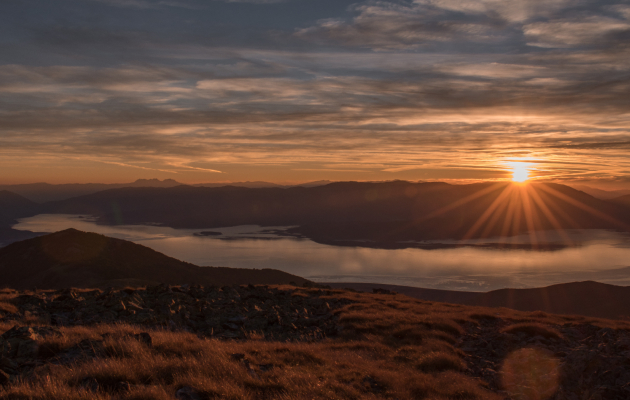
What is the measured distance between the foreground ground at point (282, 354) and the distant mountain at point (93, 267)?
60.2 meters

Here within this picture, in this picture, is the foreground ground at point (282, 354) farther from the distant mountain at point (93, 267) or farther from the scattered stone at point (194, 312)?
the distant mountain at point (93, 267)

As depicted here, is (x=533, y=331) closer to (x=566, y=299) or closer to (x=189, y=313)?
(x=189, y=313)

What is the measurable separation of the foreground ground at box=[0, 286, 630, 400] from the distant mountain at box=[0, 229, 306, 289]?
2369 inches

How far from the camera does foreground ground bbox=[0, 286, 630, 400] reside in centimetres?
635

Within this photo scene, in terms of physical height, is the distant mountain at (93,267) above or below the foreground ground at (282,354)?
below

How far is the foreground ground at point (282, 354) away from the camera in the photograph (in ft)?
20.8

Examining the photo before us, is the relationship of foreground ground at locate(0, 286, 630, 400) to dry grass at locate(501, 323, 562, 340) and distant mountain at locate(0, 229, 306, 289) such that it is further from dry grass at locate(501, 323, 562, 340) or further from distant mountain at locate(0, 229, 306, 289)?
distant mountain at locate(0, 229, 306, 289)

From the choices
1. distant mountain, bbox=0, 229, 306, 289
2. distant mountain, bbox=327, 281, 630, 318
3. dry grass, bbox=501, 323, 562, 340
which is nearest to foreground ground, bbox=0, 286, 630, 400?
dry grass, bbox=501, 323, 562, 340

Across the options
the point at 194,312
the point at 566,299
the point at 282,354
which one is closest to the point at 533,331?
the point at 282,354

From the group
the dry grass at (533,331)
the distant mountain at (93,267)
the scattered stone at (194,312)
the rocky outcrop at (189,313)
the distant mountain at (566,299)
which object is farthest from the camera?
the distant mountain at (566,299)

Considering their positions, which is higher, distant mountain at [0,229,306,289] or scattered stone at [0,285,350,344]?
scattered stone at [0,285,350,344]

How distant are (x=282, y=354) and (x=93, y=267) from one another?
79.5m

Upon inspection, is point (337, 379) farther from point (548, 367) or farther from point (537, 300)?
point (537, 300)

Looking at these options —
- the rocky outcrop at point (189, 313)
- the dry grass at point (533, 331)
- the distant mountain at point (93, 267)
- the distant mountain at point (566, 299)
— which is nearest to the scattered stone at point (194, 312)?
the rocky outcrop at point (189, 313)
